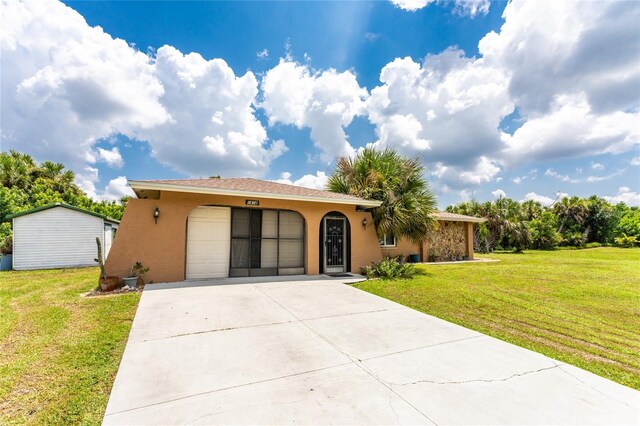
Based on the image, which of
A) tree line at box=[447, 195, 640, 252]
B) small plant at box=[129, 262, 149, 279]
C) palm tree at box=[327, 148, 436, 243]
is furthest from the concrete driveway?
tree line at box=[447, 195, 640, 252]

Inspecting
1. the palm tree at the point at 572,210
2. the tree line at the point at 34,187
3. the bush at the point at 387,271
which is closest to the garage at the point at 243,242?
the bush at the point at 387,271

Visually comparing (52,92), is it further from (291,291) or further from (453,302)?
(453,302)

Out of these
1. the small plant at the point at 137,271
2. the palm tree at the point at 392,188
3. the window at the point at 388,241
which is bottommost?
the small plant at the point at 137,271

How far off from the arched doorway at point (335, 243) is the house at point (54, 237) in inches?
442

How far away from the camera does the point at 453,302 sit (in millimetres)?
6316

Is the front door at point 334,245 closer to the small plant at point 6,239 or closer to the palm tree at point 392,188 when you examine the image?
the palm tree at point 392,188

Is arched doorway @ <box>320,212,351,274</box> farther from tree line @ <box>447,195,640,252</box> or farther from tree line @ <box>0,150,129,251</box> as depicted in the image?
tree line @ <box>447,195,640,252</box>

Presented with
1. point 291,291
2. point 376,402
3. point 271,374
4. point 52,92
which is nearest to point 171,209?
point 291,291

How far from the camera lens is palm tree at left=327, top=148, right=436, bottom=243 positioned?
427 inches

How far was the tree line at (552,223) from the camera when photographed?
23.4m

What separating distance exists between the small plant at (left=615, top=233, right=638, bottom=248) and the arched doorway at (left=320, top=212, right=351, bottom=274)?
106 ft

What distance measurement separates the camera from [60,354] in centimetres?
330

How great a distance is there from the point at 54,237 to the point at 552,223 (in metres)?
36.5

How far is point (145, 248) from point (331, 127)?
1125cm
